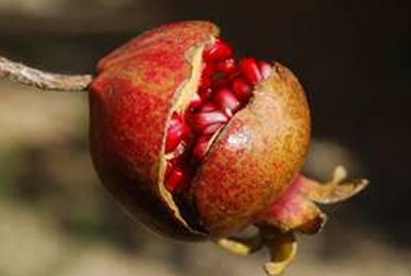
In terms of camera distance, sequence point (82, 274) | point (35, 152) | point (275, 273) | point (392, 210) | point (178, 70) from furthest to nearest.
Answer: point (35, 152), point (392, 210), point (82, 274), point (275, 273), point (178, 70)

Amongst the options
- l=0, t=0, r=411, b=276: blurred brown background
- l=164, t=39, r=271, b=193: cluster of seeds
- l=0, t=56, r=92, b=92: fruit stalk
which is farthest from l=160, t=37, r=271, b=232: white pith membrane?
l=0, t=0, r=411, b=276: blurred brown background

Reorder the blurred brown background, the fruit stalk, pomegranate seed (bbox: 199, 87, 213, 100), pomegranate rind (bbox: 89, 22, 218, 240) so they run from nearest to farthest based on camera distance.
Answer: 1. the fruit stalk
2. pomegranate rind (bbox: 89, 22, 218, 240)
3. pomegranate seed (bbox: 199, 87, 213, 100)
4. the blurred brown background

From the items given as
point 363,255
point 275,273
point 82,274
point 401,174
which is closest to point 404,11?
point 401,174

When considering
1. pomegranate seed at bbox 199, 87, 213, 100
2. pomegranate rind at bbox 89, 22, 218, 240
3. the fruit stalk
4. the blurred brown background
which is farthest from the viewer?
the blurred brown background

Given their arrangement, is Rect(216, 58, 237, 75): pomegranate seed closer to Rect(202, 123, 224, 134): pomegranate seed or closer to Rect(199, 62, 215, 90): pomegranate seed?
Rect(199, 62, 215, 90): pomegranate seed

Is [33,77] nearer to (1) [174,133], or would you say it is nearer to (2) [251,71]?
(1) [174,133]

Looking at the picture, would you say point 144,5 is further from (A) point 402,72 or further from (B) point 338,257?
(B) point 338,257

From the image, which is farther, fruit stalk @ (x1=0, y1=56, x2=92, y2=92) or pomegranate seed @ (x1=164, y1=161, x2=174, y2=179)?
pomegranate seed @ (x1=164, y1=161, x2=174, y2=179)
